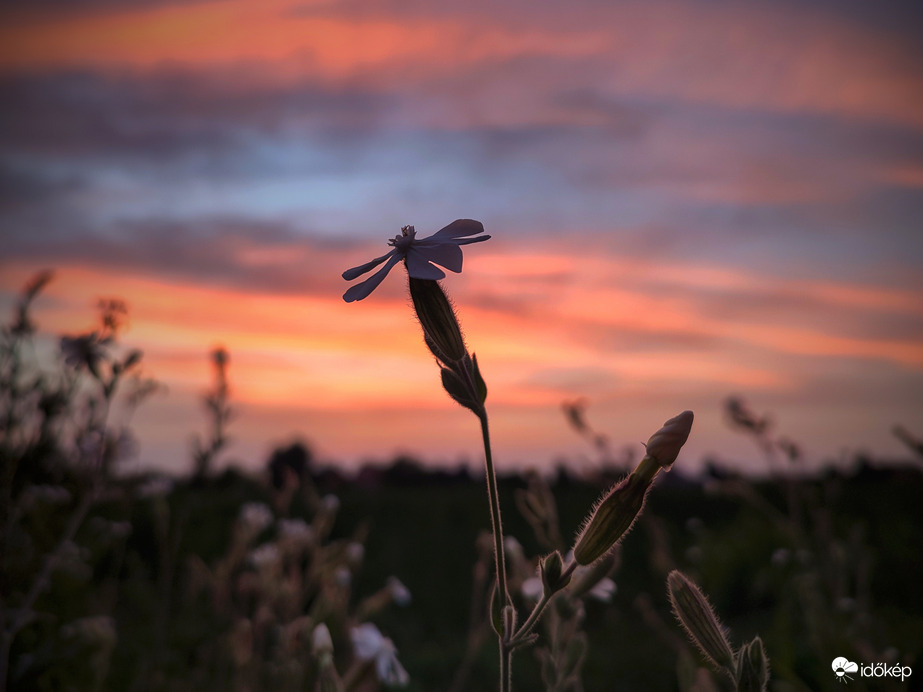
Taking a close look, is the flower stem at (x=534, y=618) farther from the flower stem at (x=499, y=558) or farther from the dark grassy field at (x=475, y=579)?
the dark grassy field at (x=475, y=579)

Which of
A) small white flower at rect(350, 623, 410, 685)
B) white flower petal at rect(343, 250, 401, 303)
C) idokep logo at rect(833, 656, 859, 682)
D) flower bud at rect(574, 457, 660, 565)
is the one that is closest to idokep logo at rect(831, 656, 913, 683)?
idokep logo at rect(833, 656, 859, 682)

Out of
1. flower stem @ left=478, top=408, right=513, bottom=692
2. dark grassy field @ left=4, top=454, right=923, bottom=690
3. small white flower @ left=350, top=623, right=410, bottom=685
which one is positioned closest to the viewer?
flower stem @ left=478, top=408, right=513, bottom=692

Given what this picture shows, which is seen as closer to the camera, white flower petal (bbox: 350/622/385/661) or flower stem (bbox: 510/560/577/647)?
flower stem (bbox: 510/560/577/647)

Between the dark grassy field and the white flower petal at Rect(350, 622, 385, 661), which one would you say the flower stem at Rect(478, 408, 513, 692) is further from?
the dark grassy field

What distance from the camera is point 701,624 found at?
3.58 ft

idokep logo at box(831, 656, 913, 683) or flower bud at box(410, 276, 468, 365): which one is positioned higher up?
flower bud at box(410, 276, 468, 365)

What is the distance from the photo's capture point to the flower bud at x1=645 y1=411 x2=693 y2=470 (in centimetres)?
99

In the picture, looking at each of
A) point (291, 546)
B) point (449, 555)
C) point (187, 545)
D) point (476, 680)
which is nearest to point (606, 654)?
point (476, 680)

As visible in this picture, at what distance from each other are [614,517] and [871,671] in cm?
163

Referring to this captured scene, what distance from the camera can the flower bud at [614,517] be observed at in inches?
40.8

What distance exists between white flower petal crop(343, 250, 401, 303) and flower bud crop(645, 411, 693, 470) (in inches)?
17.7

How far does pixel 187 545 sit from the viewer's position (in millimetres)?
7246

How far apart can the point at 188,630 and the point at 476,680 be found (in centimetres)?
207

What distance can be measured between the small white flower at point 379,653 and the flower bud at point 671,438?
1033 mm
